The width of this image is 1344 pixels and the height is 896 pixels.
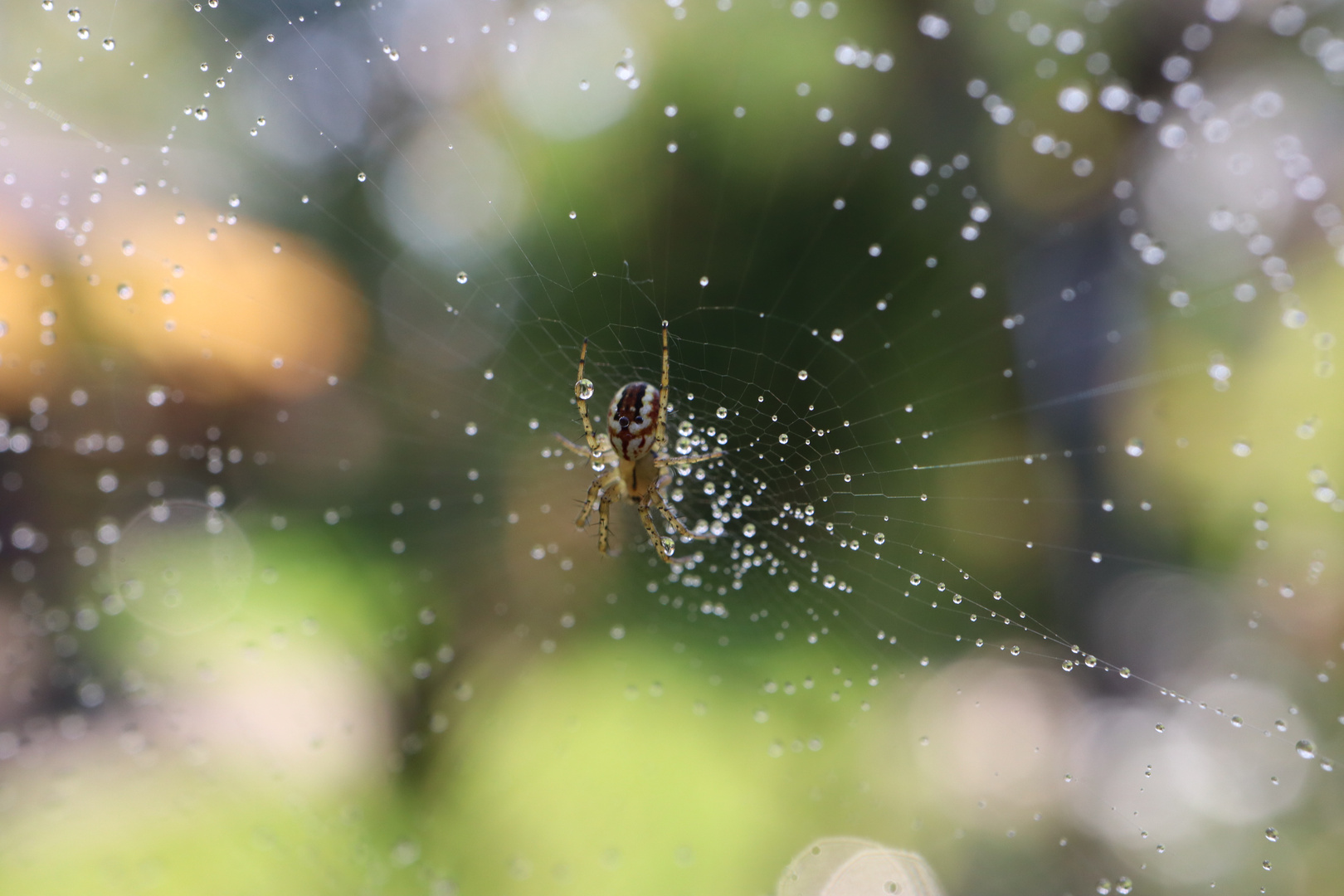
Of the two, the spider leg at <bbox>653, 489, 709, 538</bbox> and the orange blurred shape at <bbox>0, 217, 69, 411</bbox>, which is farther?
the orange blurred shape at <bbox>0, 217, 69, 411</bbox>

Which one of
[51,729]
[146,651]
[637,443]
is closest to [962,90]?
[637,443]

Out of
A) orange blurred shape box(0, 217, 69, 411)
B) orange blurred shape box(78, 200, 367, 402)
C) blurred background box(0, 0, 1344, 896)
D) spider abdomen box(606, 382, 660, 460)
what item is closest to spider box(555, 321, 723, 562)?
spider abdomen box(606, 382, 660, 460)

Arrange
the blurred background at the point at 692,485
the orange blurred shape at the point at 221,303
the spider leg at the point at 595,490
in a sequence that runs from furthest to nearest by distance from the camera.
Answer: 1. the orange blurred shape at the point at 221,303
2. the blurred background at the point at 692,485
3. the spider leg at the point at 595,490

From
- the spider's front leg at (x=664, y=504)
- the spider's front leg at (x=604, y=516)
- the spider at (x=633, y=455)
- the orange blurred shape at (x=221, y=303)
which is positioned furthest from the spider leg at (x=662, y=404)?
the orange blurred shape at (x=221, y=303)

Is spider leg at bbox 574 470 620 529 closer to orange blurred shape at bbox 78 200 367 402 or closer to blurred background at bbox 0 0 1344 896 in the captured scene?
blurred background at bbox 0 0 1344 896

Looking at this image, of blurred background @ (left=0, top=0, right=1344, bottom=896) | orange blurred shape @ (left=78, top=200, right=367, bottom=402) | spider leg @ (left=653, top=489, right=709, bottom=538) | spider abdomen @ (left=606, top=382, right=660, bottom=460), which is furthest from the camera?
orange blurred shape @ (left=78, top=200, right=367, bottom=402)

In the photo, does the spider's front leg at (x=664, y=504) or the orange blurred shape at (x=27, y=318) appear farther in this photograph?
the orange blurred shape at (x=27, y=318)

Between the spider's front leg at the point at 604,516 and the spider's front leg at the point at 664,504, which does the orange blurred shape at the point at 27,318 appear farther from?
the spider's front leg at the point at 664,504
